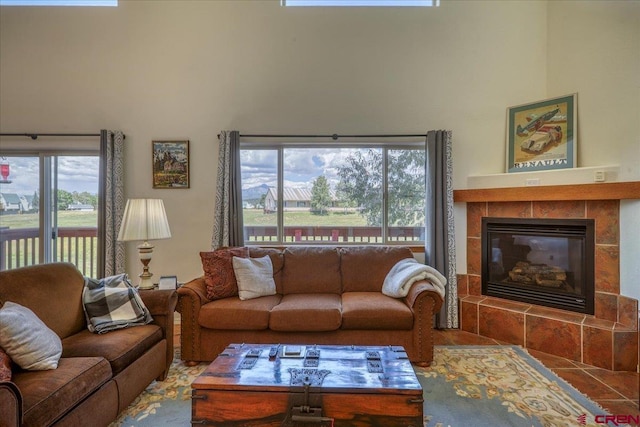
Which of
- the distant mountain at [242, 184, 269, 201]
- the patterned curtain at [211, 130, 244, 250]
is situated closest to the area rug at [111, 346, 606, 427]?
the patterned curtain at [211, 130, 244, 250]

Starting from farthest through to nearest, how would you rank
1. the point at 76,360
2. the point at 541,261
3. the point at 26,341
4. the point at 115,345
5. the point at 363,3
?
1. the point at 363,3
2. the point at 541,261
3. the point at 115,345
4. the point at 76,360
5. the point at 26,341

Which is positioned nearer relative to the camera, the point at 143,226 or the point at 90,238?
the point at 143,226

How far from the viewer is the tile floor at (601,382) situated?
2.08 meters

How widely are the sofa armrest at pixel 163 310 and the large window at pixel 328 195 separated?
1.50 metres

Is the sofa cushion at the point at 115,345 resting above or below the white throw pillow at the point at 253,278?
below

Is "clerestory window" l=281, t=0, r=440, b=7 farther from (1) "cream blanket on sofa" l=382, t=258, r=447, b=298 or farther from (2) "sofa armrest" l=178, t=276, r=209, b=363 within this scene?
(2) "sofa armrest" l=178, t=276, r=209, b=363

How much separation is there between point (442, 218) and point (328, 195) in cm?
134

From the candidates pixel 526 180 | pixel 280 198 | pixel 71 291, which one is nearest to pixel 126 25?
pixel 280 198

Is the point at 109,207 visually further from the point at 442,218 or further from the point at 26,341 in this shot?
the point at 442,218

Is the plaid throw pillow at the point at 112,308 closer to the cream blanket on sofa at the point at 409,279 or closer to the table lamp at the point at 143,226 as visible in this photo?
the table lamp at the point at 143,226

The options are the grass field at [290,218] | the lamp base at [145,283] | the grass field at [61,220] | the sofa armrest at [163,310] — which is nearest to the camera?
the sofa armrest at [163,310]

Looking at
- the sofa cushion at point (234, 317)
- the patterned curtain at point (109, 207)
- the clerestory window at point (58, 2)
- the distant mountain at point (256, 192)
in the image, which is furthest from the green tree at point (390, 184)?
the clerestory window at point (58, 2)

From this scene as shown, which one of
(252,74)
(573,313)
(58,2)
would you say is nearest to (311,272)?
(252,74)

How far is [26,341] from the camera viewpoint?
1.58 m
